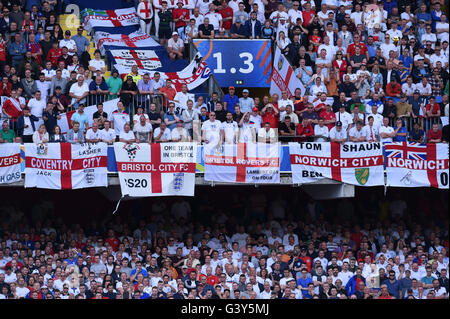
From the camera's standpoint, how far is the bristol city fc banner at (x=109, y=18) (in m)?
32.3

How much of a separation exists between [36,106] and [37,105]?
35 millimetres

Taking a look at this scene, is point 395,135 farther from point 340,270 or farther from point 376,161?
point 340,270

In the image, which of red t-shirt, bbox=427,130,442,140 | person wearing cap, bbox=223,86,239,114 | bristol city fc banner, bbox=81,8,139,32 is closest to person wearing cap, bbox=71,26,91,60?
bristol city fc banner, bbox=81,8,139,32

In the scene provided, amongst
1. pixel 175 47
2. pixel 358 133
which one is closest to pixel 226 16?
pixel 175 47

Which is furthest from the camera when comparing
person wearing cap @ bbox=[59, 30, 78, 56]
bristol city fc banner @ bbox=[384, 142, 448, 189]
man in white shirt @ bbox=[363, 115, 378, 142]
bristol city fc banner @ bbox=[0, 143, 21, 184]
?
person wearing cap @ bbox=[59, 30, 78, 56]

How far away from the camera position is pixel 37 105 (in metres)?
28.5

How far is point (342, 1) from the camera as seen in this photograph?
33.3 m

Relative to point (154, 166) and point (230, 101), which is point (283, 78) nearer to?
point (230, 101)

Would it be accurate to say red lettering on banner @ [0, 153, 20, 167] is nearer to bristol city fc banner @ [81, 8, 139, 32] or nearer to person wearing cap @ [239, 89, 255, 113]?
person wearing cap @ [239, 89, 255, 113]

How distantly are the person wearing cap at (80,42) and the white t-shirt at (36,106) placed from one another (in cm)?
257

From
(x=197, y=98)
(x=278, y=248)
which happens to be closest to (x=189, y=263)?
(x=278, y=248)

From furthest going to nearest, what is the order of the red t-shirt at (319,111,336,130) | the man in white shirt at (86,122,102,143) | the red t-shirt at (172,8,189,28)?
the red t-shirt at (172,8,189,28) < the red t-shirt at (319,111,336,130) < the man in white shirt at (86,122,102,143)

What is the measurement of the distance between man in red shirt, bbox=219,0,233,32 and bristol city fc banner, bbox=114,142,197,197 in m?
5.82

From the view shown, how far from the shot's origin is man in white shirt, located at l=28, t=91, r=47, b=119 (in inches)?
1117
